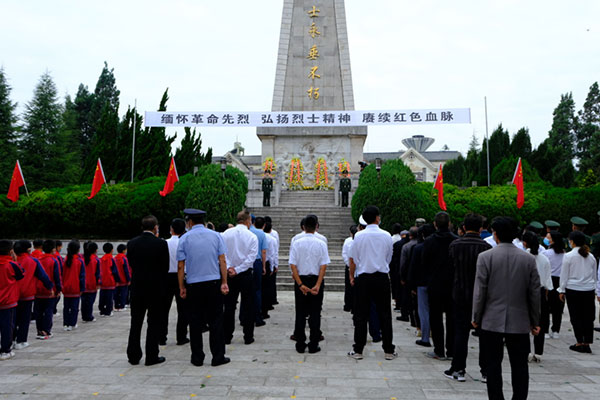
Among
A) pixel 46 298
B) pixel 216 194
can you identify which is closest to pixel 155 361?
pixel 46 298

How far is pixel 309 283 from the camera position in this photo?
18.7ft

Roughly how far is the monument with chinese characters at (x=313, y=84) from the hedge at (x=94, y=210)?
798 cm

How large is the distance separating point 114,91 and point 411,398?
45201mm

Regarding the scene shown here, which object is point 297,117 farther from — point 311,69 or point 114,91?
point 114,91

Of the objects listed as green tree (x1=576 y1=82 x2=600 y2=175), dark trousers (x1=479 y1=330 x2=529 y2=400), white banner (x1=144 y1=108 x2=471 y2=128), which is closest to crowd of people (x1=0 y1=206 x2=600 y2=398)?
dark trousers (x1=479 y1=330 x2=529 y2=400)

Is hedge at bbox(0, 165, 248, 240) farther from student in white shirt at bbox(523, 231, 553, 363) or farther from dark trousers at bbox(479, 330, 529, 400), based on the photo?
dark trousers at bbox(479, 330, 529, 400)

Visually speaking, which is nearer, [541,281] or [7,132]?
[541,281]

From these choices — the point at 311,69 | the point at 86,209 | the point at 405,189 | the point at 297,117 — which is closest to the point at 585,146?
the point at 311,69

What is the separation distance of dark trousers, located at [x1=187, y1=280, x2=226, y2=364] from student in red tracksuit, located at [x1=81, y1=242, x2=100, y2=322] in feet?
10.9

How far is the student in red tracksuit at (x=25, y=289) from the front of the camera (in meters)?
5.95

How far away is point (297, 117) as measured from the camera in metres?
20.5

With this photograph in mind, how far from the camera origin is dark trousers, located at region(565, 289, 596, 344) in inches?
240

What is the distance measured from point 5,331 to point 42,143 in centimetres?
2573

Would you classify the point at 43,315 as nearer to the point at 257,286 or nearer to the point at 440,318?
the point at 257,286
